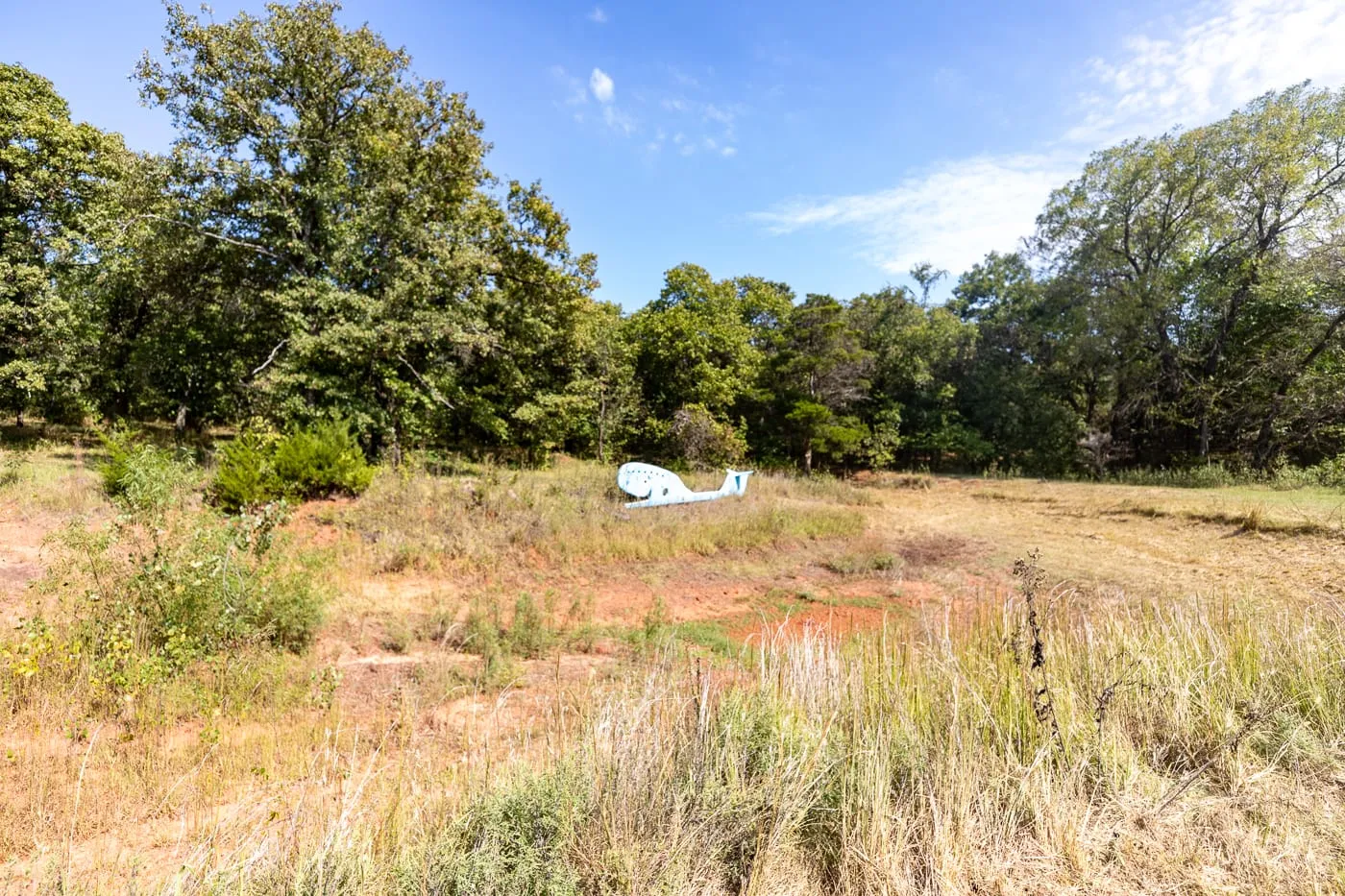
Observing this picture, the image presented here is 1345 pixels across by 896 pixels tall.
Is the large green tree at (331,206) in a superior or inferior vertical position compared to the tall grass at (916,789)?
superior

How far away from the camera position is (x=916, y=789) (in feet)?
8.00

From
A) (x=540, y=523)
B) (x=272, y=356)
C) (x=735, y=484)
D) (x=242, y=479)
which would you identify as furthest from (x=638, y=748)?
(x=272, y=356)

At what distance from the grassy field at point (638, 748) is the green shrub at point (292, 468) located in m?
3.22

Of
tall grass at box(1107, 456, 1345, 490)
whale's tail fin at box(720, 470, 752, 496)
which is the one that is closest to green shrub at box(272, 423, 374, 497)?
whale's tail fin at box(720, 470, 752, 496)

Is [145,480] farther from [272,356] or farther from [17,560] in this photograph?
[272,356]

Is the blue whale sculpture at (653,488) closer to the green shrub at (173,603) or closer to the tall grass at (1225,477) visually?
the green shrub at (173,603)

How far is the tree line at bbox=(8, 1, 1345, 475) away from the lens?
38.1 feet

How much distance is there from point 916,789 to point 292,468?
10859 mm

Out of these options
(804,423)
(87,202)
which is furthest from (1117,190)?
(87,202)

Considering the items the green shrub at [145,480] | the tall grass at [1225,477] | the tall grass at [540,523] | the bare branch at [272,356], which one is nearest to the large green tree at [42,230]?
the bare branch at [272,356]

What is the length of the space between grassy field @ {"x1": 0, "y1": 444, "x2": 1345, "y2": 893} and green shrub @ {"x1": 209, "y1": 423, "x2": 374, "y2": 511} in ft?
10.6

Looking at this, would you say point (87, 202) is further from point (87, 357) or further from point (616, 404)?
point (616, 404)

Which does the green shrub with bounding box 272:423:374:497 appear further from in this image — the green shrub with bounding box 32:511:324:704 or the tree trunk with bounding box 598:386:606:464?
the tree trunk with bounding box 598:386:606:464

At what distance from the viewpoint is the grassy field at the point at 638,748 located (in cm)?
202
